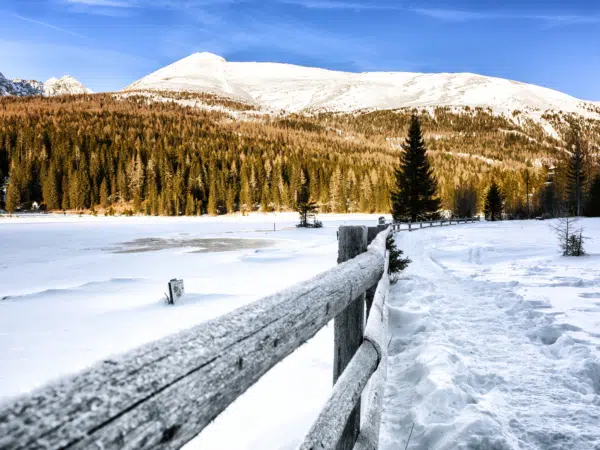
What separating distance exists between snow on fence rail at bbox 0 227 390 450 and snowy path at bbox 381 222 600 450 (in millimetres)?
1763

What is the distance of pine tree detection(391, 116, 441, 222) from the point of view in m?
37.8

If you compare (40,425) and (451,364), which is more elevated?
(40,425)

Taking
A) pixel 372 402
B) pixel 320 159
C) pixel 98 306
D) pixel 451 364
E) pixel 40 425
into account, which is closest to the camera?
pixel 40 425

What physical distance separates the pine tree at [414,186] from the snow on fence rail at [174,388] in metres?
Answer: 36.8

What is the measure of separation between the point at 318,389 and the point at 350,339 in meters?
1.94

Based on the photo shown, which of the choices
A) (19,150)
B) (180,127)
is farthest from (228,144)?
(19,150)

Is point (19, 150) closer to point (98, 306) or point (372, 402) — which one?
point (98, 306)

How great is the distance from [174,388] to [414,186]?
40.4 metres

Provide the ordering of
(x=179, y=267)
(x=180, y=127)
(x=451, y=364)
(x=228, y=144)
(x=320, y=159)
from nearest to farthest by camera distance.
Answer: (x=451, y=364)
(x=179, y=267)
(x=320, y=159)
(x=228, y=144)
(x=180, y=127)

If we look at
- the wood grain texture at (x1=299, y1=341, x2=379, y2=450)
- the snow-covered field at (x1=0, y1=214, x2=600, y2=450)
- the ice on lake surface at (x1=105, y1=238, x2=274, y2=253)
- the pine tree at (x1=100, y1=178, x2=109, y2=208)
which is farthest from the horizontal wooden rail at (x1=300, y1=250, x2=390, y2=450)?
the pine tree at (x1=100, y1=178, x2=109, y2=208)

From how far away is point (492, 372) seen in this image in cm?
358

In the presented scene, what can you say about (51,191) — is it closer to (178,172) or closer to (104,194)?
(104,194)

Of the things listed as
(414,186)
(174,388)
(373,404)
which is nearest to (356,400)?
(373,404)

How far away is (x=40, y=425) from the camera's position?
500mm
